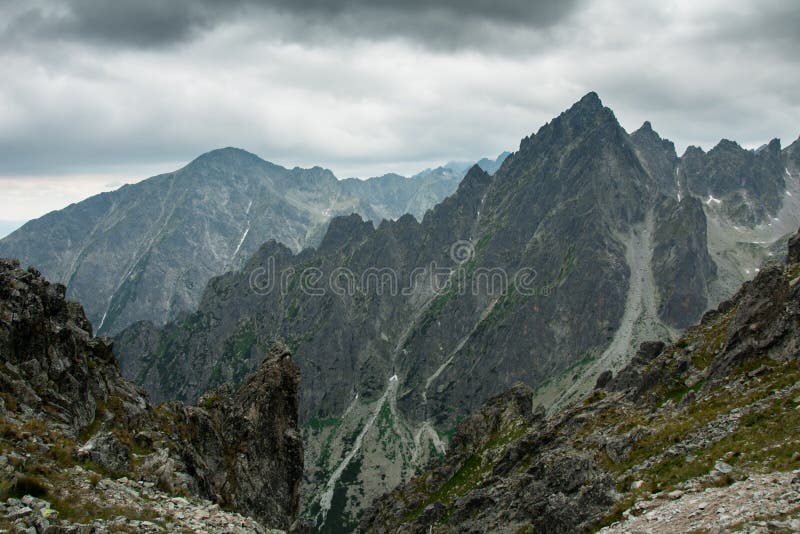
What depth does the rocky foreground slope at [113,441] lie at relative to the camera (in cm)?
2548

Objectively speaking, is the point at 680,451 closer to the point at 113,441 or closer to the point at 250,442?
the point at 113,441

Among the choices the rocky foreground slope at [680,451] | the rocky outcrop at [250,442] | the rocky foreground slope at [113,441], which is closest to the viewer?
the rocky foreground slope at [113,441]

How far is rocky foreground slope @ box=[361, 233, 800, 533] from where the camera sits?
92.8 feet

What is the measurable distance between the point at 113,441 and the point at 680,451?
4367 centimetres

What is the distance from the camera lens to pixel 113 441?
1385 inches

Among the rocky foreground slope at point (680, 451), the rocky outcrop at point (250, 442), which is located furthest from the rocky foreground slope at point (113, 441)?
the rocky foreground slope at point (680, 451)

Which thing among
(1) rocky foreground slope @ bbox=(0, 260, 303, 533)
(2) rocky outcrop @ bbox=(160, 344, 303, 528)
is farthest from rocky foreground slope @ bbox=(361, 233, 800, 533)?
(2) rocky outcrop @ bbox=(160, 344, 303, 528)

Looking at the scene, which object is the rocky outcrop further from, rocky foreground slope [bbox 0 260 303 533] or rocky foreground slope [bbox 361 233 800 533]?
rocky foreground slope [bbox 361 233 800 533]

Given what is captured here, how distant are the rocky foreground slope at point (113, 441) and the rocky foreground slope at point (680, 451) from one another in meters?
24.9

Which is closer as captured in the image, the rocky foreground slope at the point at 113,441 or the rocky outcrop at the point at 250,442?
the rocky foreground slope at the point at 113,441

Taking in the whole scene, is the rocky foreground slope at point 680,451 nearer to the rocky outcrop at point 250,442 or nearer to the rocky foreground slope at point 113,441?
the rocky foreground slope at point 113,441

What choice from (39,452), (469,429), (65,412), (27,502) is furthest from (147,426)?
(469,429)

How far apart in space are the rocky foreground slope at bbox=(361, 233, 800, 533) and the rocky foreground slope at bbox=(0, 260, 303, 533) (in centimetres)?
2494

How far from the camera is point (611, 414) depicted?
7400 centimetres
